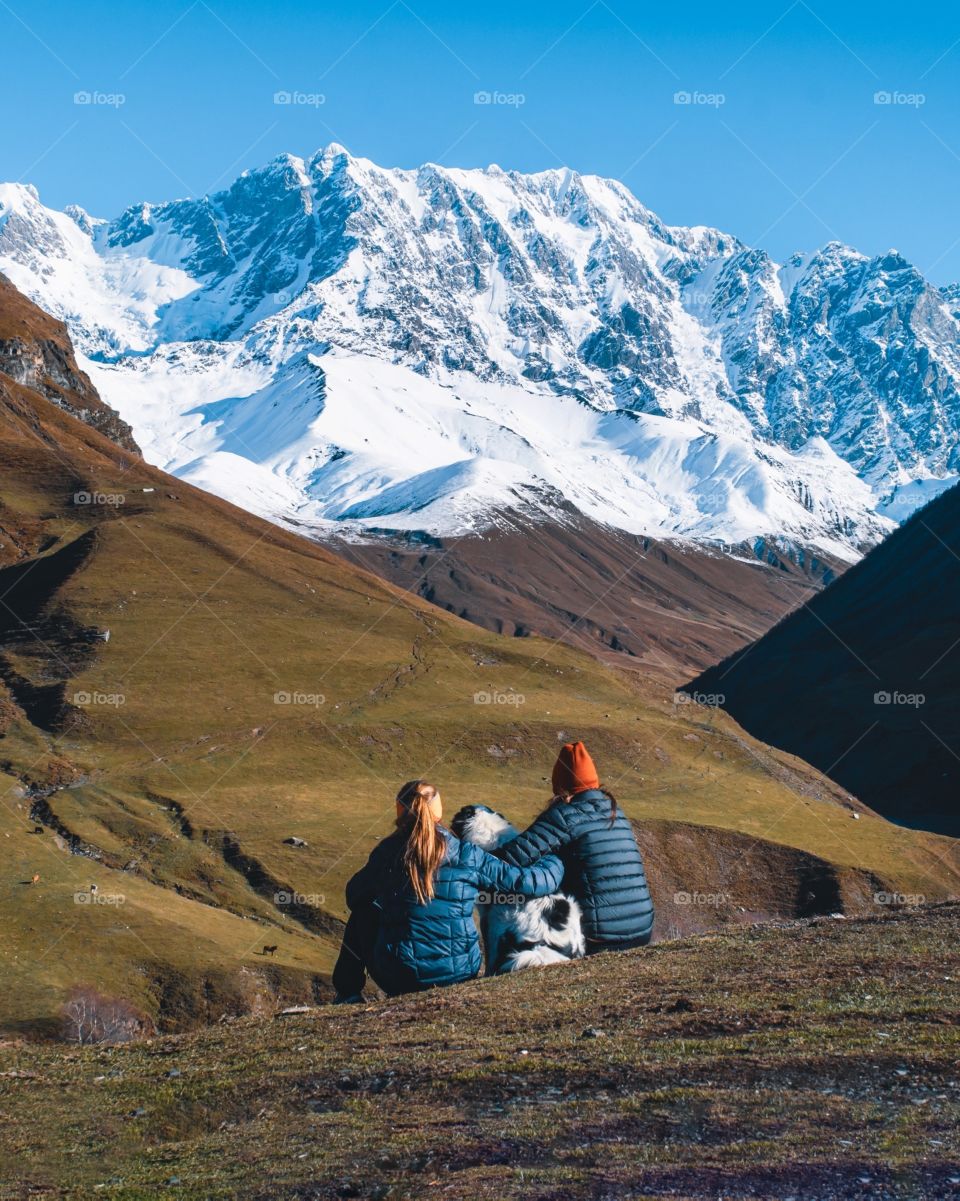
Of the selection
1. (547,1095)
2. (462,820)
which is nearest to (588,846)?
(462,820)

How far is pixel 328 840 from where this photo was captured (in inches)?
3091

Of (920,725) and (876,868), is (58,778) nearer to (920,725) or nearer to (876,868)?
(876,868)

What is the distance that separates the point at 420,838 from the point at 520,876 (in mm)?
1927

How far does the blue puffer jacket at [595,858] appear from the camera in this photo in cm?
1991

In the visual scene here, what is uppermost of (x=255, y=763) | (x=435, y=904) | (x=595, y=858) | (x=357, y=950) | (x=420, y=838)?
(x=595, y=858)

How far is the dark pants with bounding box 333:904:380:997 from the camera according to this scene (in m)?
19.7

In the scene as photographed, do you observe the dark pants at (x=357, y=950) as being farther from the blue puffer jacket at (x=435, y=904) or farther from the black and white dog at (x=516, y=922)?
the black and white dog at (x=516, y=922)

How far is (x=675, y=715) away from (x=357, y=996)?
103 m

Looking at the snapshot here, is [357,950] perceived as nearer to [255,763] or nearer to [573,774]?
[573,774]

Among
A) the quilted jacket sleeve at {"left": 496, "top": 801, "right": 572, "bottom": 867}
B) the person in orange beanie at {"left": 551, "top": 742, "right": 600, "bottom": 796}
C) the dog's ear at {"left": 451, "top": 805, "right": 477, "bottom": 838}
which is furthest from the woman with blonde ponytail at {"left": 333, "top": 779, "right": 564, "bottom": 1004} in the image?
the person in orange beanie at {"left": 551, "top": 742, "right": 600, "bottom": 796}

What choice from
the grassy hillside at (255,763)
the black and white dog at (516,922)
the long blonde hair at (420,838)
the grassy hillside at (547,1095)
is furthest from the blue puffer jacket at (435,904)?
the grassy hillside at (255,763)

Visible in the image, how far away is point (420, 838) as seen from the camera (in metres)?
18.3

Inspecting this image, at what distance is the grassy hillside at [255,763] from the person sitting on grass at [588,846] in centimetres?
3370

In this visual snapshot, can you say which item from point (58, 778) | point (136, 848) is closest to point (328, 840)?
point (136, 848)
